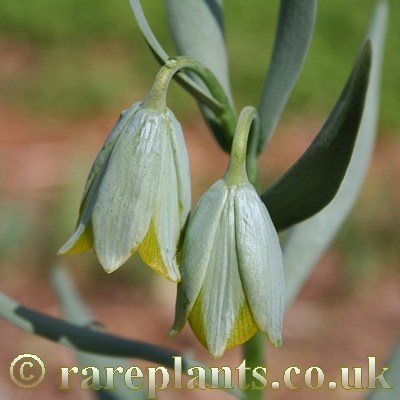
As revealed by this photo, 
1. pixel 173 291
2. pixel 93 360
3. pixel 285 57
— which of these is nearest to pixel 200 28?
pixel 285 57

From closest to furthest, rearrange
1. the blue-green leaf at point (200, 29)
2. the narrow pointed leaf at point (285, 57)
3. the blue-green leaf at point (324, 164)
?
1. the blue-green leaf at point (324, 164)
2. the narrow pointed leaf at point (285, 57)
3. the blue-green leaf at point (200, 29)

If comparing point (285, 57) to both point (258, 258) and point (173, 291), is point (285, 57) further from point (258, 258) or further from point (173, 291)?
point (173, 291)

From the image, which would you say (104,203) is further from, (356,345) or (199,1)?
(356,345)

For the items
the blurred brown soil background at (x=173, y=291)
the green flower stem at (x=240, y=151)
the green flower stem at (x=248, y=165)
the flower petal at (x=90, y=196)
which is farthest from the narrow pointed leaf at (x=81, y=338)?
the blurred brown soil background at (x=173, y=291)

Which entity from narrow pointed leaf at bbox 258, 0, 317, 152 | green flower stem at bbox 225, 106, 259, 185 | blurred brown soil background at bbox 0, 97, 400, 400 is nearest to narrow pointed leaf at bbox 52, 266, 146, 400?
narrow pointed leaf at bbox 258, 0, 317, 152

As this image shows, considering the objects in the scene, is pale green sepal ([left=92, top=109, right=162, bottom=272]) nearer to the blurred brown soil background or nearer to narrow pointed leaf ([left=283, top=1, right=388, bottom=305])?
narrow pointed leaf ([left=283, top=1, right=388, bottom=305])

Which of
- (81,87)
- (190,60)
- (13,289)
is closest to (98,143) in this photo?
(81,87)

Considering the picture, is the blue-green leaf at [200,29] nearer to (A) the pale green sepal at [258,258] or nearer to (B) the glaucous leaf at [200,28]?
(B) the glaucous leaf at [200,28]
